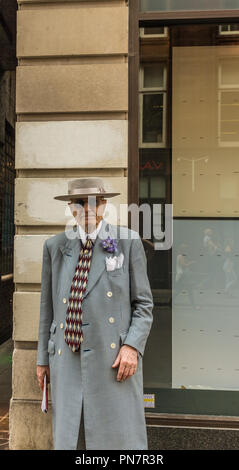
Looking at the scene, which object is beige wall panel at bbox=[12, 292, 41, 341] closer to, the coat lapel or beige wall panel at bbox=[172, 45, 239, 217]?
the coat lapel

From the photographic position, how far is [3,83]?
954 centimetres

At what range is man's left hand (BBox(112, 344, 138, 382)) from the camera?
310 cm

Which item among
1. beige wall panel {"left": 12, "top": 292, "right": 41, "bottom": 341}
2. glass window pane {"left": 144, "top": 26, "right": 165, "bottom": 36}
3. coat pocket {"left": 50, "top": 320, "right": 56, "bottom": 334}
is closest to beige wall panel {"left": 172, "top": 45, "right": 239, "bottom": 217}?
glass window pane {"left": 144, "top": 26, "right": 165, "bottom": 36}

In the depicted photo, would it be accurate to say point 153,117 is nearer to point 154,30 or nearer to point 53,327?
point 154,30

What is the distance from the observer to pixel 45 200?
15.6 ft

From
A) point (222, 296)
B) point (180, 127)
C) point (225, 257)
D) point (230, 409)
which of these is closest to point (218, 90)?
point (180, 127)

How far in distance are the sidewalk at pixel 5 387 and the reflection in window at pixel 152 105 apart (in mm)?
3479

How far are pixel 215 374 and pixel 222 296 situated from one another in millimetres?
816

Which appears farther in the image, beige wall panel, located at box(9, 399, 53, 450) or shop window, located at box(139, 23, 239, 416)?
shop window, located at box(139, 23, 239, 416)

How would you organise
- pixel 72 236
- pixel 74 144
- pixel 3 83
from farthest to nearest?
pixel 3 83 → pixel 74 144 → pixel 72 236

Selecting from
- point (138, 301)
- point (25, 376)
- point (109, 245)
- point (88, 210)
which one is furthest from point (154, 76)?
point (25, 376)

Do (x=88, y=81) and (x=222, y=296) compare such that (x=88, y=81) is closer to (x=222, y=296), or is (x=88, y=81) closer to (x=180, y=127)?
(x=180, y=127)

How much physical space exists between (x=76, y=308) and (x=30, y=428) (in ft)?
6.81

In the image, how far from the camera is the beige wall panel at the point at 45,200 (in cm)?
468
